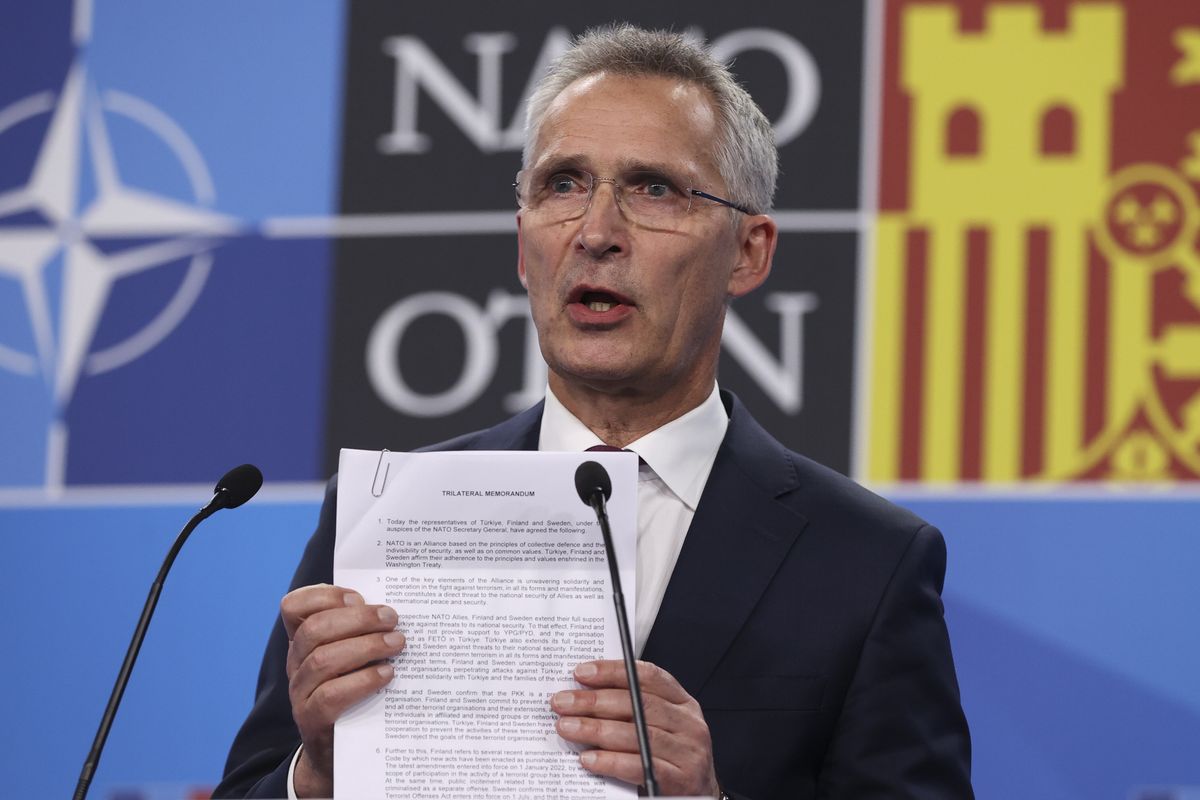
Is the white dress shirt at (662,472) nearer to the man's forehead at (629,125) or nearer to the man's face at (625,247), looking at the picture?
the man's face at (625,247)

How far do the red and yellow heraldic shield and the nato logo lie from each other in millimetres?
1344

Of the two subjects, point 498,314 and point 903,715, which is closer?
point 903,715

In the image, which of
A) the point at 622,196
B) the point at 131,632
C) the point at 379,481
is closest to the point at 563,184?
the point at 622,196

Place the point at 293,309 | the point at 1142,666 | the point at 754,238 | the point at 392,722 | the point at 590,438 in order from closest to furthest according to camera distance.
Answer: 1. the point at 392,722
2. the point at 590,438
3. the point at 754,238
4. the point at 1142,666
5. the point at 293,309

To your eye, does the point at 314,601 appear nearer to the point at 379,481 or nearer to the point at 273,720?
the point at 379,481

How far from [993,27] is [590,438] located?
1.60m

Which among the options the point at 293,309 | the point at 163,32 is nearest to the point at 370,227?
the point at 293,309

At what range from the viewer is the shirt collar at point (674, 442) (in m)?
2.23

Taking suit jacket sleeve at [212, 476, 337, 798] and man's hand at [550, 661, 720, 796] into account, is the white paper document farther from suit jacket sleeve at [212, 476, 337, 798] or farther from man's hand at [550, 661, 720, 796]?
suit jacket sleeve at [212, 476, 337, 798]

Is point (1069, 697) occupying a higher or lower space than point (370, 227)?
lower

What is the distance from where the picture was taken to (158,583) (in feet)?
5.78

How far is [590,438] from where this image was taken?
2.26 meters

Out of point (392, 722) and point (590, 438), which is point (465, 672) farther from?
point (590, 438)

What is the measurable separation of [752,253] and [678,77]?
32 cm
